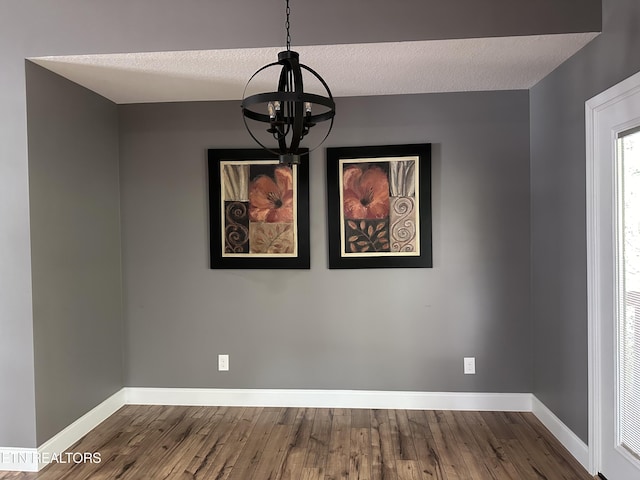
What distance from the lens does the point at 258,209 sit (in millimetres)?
3617

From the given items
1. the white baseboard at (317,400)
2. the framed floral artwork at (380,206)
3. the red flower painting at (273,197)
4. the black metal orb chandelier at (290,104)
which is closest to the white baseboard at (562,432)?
the white baseboard at (317,400)

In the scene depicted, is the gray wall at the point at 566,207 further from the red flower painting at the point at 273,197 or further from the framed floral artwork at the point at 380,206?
the red flower painting at the point at 273,197

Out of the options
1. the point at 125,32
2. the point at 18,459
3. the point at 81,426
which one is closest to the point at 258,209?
the point at 125,32

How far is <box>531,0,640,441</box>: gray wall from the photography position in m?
2.38

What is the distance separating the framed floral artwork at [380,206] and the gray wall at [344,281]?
0.08 metres

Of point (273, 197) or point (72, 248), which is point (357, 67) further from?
point (72, 248)

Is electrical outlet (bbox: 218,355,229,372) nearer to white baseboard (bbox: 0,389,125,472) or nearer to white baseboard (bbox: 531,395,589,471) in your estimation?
white baseboard (bbox: 0,389,125,472)

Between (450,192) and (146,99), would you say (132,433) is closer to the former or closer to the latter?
(146,99)

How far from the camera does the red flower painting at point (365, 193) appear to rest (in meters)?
3.53

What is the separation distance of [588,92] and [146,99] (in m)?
2.94

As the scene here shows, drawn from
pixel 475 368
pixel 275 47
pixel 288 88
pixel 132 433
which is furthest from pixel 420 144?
pixel 132 433

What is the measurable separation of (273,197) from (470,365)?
6.27 feet

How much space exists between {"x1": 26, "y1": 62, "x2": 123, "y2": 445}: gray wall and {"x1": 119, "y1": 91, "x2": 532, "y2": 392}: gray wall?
173 millimetres

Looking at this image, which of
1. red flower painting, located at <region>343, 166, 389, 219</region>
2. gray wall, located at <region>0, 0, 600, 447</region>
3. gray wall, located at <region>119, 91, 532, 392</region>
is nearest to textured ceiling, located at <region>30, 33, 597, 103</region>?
gray wall, located at <region>0, 0, 600, 447</region>
